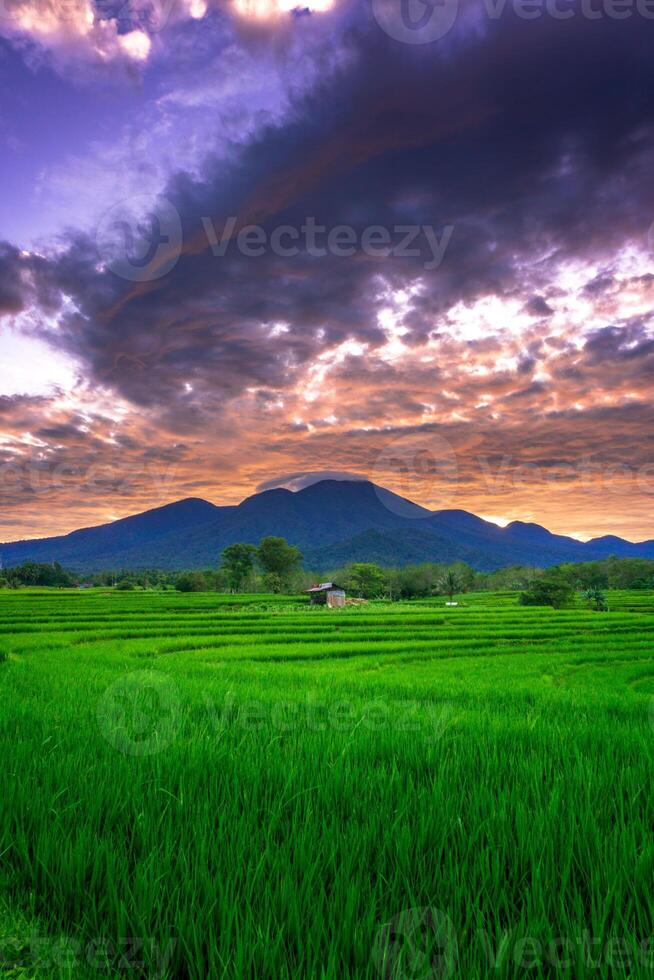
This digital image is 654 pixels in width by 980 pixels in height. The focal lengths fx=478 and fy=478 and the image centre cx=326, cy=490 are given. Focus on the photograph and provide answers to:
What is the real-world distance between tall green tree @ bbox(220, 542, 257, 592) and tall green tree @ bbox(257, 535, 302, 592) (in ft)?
8.62

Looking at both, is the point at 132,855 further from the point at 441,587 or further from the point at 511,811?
the point at 441,587

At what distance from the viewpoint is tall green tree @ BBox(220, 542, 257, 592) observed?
3873 inches

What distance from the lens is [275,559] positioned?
98.6m

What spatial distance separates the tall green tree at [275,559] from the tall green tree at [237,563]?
2.63 metres

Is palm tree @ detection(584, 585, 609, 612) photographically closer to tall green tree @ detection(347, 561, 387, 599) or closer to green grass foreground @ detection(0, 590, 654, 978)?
tall green tree @ detection(347, 561, 387, 599)

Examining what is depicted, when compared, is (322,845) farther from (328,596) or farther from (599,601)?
(599,601)

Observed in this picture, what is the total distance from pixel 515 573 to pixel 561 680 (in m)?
125

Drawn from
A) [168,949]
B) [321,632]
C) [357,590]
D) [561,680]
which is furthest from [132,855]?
[357,590]

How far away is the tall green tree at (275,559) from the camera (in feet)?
323

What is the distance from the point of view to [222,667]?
13.8 metres

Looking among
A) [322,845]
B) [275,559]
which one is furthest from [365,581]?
[322,845]

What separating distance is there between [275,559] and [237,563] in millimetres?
7924

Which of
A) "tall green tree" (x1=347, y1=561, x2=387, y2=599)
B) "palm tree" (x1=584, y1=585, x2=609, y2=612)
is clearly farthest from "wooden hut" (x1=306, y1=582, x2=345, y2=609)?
"palm tree" (x1=584, y1=585, x2=609, y2=612)

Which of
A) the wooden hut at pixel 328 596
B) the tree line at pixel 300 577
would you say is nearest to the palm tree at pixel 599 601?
the tree line at pixel 300 577
